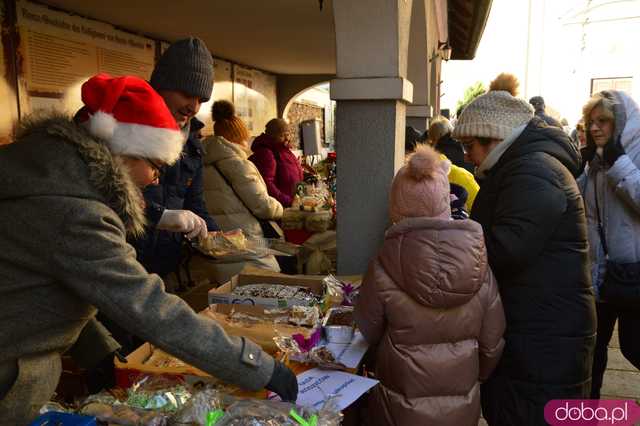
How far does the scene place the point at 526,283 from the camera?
82.0 inches

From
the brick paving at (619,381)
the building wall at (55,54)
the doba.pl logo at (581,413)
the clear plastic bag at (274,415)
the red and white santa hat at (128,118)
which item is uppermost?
the building wall at (55,54)

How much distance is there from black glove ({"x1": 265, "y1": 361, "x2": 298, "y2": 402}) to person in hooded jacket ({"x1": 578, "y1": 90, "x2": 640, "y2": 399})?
212 cm

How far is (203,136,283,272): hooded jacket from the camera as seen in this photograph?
3.93 m

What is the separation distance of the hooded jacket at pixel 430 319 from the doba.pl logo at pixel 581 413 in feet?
1.10

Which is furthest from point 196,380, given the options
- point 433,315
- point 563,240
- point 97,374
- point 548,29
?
point 548,29

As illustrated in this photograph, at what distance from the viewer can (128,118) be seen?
136 cm

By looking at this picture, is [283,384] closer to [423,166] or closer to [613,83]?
[423,166]

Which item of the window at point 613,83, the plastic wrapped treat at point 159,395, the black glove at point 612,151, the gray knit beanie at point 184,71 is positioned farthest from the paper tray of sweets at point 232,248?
the window at point 613,83

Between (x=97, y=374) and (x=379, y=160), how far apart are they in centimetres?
194

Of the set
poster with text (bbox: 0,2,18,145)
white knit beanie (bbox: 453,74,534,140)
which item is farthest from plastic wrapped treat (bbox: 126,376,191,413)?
poster with text (bbox: 0,2,18,145)

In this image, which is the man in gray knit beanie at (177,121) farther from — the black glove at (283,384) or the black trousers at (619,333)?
the black trousers at (619,333)

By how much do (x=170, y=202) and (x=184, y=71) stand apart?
0.70 meters

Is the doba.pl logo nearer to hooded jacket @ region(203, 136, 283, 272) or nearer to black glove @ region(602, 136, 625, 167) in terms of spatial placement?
black glove @ region(602, 136, 625, 167)

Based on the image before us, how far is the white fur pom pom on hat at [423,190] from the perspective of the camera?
6.57 ft
